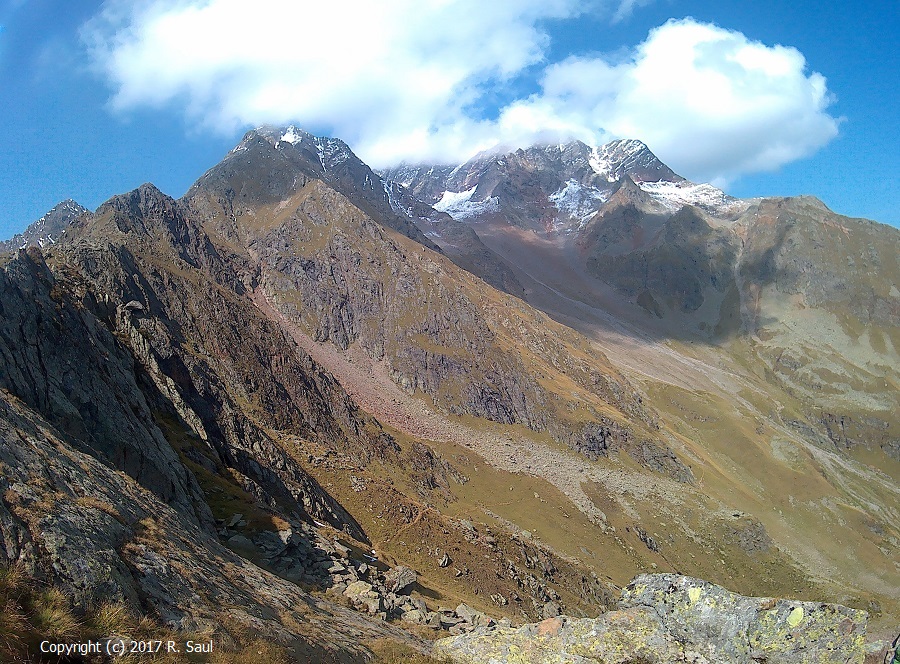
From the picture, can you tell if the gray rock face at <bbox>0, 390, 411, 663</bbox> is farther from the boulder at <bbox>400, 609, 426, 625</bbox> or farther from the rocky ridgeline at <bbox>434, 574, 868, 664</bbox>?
the rocky ridgeline at <bbox>434, 574, 868, 664</bbox>

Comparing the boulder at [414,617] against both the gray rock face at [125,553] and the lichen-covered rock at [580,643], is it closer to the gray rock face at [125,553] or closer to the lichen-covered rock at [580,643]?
the gray rock face at [125,553]

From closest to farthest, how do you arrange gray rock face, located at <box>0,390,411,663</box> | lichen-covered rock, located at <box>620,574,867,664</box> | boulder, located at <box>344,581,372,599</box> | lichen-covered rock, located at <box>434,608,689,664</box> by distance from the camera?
gray rock face, located at <box>0,390,411,663</box>, lichen-covered rock, located at <box>620,574,867,664</box>, lichen-covered rock, located at <box>434,608,689,664</box>, boulder, located at <box>344,581,372,599</box>

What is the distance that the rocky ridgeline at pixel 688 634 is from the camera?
13.6 m

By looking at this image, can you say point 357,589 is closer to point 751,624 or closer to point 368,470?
point 751,624

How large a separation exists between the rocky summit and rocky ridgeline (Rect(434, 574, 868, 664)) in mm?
83

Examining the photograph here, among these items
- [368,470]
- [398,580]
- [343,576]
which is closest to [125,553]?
[343,576]

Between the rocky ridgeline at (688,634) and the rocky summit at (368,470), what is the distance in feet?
0.27

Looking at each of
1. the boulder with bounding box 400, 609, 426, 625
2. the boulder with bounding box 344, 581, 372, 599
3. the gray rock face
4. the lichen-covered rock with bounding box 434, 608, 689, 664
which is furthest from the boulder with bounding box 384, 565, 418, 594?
the lichen-covered rock with bounding box 434, 608, 689, 664

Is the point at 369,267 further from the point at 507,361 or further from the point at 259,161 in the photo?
the point at 259,161

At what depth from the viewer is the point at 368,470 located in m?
68.9

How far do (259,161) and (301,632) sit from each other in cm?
20266

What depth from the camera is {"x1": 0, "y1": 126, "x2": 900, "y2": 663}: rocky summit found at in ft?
46.2

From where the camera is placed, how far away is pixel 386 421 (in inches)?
4003

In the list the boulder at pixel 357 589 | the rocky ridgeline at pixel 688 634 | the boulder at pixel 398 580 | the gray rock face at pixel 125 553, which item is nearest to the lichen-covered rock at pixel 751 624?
the rocky ridgeline at pixel 688 634
